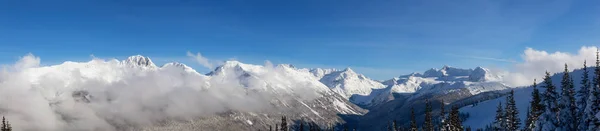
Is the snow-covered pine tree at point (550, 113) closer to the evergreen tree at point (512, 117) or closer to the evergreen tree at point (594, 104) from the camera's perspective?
the evergreen tree at point (512, 117)

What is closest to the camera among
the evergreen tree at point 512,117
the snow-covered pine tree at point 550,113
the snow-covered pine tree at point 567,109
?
the snow-covered pine tree at point 567,109

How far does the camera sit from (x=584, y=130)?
80438 mm

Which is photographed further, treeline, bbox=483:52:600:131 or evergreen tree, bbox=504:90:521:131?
evergreen tree, bbox=504:90:521:131

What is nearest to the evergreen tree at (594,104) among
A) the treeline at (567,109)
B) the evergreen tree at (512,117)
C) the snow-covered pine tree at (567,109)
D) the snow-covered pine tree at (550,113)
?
the treeline at (567,109)

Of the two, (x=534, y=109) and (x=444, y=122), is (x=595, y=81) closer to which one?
(x=534, y=109)

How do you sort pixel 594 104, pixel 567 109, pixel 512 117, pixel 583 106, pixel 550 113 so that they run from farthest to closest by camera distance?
1. pixel 512 117
2. pixel 550 113
3. pixel 567 109
4. pixel 583 106
5. pixel 594 104

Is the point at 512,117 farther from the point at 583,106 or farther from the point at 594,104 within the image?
the point at 594,104

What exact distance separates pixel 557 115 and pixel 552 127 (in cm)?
239

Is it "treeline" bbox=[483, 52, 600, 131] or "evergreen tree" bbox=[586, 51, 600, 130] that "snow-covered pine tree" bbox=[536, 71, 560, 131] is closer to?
"treeline" bbox=[483, 52, 600, 131]

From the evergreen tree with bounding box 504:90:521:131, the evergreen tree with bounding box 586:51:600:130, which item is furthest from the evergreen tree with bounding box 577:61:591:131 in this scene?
the evergreen tree with bounding box 504:90:521:131

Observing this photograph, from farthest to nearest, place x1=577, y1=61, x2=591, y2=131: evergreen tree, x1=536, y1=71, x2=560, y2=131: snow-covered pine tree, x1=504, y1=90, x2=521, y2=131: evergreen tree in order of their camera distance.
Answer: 1. x1=504, y1=90, x2=521, y2=131: evergreen tree
2. x1=536, y1=71, x2=560, y2=131: snow-covered pine tree
3. x1=577, y1=61, x2=591, y2=131: evergreen tree

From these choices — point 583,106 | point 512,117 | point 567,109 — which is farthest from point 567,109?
point 512,117

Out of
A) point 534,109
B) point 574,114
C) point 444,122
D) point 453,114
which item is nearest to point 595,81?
point 574,114

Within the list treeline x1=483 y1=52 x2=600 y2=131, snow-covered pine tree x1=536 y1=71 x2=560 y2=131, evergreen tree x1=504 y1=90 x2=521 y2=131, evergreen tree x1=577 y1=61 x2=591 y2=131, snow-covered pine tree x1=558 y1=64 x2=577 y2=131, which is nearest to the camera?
treeline x1=483 y1=52 x2=600 y2=131
